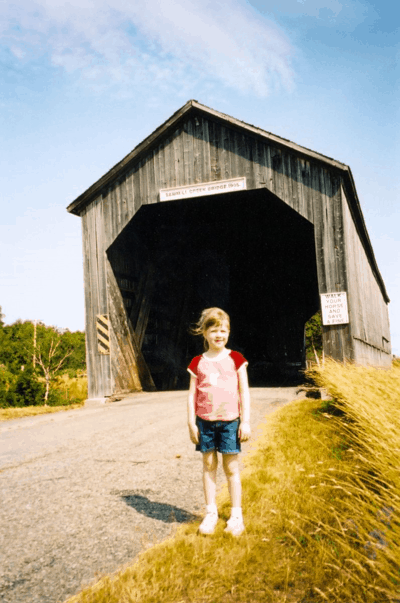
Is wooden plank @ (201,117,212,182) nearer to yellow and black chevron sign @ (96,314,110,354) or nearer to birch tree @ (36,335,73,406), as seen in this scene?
yellow and black chevron sign @ (96,314,110,354)

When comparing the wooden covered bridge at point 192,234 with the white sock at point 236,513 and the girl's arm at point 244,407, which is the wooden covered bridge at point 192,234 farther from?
the white sock at point 236,513

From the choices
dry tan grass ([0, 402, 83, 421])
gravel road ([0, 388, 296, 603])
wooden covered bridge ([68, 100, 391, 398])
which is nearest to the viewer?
gravel road ([0, 388, 296, 603])

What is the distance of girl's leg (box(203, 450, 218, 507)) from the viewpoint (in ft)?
9.89

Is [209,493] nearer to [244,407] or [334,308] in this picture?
[244,407]

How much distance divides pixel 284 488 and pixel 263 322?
17.1 m

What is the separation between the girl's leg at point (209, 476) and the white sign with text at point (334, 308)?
7.73 metres

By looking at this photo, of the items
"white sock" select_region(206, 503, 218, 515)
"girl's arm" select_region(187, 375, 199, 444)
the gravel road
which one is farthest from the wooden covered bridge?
"white sock" select_region(206, 503, 218, 515)

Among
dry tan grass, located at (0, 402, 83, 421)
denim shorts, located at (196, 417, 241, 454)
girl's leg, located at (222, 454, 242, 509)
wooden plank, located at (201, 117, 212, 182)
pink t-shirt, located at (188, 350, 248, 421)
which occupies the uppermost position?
wooden plank, located at (201, 117, 212, 182)

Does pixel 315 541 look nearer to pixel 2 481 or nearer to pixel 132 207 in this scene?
pixel 2 481

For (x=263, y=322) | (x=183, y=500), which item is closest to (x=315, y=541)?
(x=183, y=500)

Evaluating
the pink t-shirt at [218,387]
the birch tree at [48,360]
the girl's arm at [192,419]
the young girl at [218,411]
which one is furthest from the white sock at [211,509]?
the birch tree at [48,360]

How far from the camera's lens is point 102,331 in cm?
1176

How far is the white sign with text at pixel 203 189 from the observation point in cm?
1116

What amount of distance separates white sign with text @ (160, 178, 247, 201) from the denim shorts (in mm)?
8738
